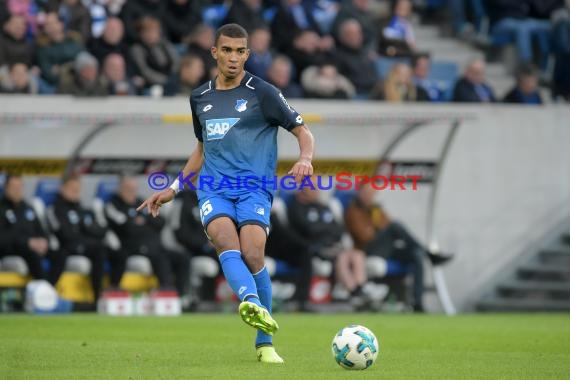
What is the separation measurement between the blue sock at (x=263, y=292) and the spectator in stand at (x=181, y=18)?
437 inches

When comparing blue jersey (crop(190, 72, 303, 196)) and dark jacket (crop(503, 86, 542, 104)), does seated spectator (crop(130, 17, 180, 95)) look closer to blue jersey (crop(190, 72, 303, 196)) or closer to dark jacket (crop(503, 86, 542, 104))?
dark jacket (crop(503, 86, 542, 104))

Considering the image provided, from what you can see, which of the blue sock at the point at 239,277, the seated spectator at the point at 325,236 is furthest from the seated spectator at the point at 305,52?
the blue sock at the point at 239,277

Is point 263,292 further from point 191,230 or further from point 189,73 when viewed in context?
point 189,73

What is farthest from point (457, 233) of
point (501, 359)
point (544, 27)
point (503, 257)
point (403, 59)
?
point (501, 359)

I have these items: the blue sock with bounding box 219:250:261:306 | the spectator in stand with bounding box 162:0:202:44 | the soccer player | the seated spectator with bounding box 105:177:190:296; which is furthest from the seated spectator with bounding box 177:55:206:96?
the blue sock with bounding box 219:250:261:306

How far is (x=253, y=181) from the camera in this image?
29.8 feet

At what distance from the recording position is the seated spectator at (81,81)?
17.5 m

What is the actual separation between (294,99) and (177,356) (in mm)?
9656

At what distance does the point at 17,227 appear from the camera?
16.8m

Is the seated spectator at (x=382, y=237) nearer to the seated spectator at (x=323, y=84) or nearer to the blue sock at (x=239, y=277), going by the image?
the seated spectator at (x=323, y=84)

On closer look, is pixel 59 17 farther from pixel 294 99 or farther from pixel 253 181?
pixel 253 181

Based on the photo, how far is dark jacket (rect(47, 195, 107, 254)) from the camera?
1712 cm

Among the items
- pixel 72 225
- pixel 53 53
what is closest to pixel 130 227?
pixel 72 225

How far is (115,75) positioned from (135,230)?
2.10 metres
